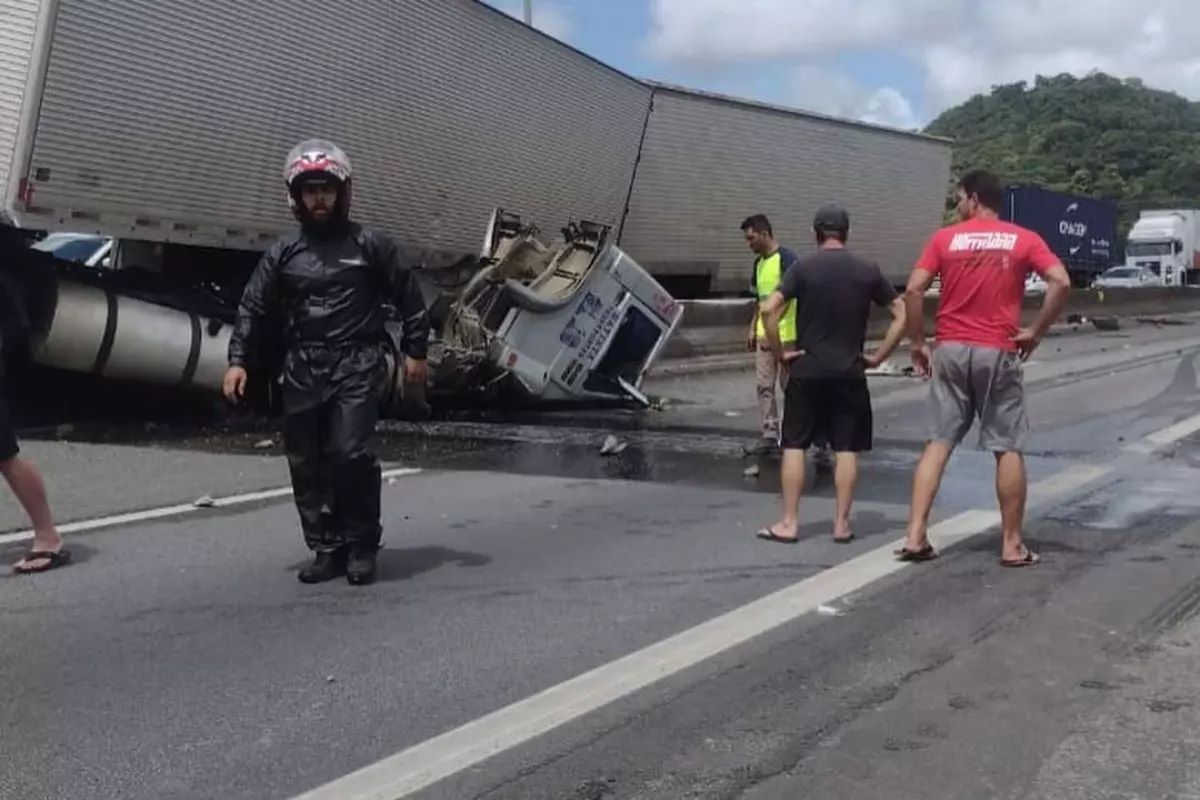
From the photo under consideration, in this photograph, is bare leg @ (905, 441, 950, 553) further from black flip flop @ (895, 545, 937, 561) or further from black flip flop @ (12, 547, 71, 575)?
black flip flop @ (12, 547, 71, 575)

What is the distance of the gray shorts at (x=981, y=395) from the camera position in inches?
269

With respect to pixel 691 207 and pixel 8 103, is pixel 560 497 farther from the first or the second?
pixel 691 207

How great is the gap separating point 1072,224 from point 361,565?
53.5m

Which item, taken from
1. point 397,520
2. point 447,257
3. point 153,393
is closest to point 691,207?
point 447,257

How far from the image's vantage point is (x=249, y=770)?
14.0 feet

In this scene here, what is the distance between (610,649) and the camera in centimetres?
553

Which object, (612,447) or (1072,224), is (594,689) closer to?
(612,447)

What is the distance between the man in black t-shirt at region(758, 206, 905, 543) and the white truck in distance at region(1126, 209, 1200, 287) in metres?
56.2

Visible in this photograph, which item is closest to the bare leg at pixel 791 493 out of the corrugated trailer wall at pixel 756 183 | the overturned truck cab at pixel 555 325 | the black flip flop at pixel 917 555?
the black flip flop at pixel 917 555

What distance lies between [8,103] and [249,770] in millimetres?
7482

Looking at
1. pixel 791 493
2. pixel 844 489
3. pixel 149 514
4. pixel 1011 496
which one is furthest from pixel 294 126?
pixel 1011 496

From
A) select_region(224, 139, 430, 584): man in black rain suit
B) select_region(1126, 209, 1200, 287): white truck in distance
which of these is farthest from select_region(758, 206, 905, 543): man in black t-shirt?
select_region(1126, 209, 1200, 287): white truck in distance

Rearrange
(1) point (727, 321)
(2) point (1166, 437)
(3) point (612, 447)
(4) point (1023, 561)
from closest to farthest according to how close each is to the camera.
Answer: (4) point (1023, 561)
(3) point (612, 447)
(2) point (1166, 437)
(1) point (727, 321)

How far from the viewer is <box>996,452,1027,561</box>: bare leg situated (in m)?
6.88
